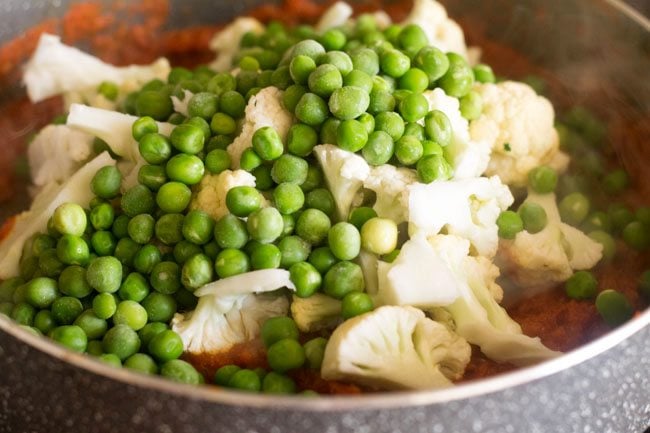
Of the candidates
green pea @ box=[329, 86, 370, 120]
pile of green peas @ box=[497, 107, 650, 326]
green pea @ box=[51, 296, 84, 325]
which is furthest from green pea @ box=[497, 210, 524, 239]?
green pea @ box=[51, 296, 84, 325]

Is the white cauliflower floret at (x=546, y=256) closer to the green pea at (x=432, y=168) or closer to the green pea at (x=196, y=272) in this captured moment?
the green pea at (x=432, y=168)

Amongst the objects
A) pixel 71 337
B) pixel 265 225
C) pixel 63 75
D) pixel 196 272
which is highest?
pixel 265 225

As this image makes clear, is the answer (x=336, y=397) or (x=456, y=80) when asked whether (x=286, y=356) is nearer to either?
(x=336, y=397)

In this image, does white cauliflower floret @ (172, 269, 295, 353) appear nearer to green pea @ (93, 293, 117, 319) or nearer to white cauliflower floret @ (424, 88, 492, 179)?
green pea @ (93, 293, 117, 319)

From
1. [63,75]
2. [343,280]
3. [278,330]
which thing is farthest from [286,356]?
[63,75]

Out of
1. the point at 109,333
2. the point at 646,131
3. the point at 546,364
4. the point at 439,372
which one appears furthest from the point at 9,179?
the point at 646,131

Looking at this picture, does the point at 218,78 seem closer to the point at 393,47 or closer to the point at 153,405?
the point at 393,47
